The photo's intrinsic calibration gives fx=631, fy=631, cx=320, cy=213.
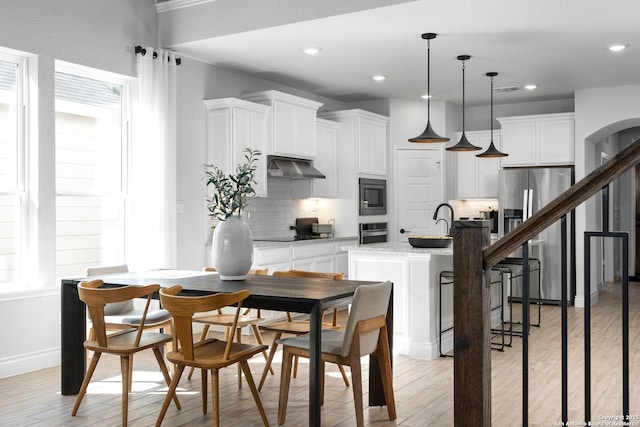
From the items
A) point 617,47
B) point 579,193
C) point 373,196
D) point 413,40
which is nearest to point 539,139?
point 373,196

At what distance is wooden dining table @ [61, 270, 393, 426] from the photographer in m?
3.13

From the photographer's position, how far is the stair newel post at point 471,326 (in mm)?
2090

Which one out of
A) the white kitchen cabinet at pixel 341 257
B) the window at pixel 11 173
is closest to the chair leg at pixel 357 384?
the window at pixel 11 173

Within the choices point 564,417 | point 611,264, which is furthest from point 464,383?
point 611,264

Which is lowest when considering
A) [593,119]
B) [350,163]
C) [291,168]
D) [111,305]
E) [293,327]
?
[293,327]

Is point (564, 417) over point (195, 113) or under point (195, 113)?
under

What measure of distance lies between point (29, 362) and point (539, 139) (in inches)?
256

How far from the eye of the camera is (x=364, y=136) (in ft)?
26.9

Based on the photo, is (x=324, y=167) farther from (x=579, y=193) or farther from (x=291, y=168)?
(x=579, y=193)

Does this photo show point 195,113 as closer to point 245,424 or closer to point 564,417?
point 245,424

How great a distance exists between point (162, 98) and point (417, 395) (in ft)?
11.3

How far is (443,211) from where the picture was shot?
8.78m

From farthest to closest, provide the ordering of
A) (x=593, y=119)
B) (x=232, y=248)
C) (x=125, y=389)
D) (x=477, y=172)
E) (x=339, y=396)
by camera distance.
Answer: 1. (x=477, y=172)
2. (x=593, y=119)
3. (x=339, y=396)
4. (x=232, y=248)
5. (x=125, y=389)

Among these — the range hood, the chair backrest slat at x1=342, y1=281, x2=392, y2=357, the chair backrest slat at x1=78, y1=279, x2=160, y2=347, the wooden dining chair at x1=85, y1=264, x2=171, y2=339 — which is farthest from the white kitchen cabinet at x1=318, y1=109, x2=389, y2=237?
the chair backrest slat at x1=78, y1=279, x2=160, y2=347
